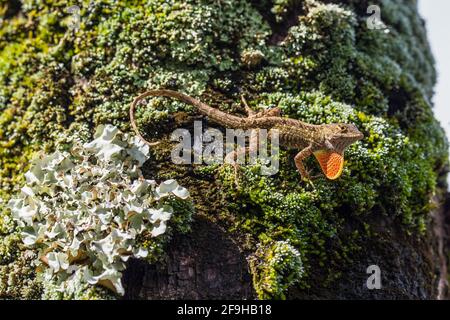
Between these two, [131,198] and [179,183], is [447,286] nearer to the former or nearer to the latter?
[179,183]

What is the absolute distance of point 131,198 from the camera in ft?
11.8

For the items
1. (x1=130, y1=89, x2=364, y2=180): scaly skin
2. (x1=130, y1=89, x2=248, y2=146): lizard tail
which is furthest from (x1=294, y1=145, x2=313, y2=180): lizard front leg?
(x1=130, y1=89, x2=248, y2=146): lizard tail

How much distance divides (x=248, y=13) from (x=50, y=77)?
68.4 inches

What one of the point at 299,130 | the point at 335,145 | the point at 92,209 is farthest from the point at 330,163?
the point at 92,209

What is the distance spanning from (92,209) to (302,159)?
158 cm

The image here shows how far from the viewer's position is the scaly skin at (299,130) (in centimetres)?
429

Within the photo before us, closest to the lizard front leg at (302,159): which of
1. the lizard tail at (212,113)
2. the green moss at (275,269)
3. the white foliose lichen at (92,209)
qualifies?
the lizard tail at (212,113)

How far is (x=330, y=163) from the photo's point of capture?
169 inches

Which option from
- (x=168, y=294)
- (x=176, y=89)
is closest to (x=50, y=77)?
(x=176, y=89)

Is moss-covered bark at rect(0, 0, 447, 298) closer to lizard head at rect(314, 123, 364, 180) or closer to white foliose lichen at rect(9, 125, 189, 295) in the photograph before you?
lizard head at rect(314, 123, 364, 180)

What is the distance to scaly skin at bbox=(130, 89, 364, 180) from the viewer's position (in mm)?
4293

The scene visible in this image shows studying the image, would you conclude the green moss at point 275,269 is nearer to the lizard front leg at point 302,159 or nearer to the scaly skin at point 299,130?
the lizard front leg at point 302,159

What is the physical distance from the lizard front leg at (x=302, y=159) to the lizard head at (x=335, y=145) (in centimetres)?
6

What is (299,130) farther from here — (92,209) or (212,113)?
(92,209)
